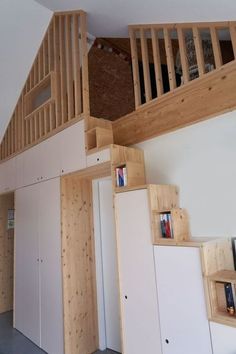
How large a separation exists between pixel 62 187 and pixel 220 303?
236 cm

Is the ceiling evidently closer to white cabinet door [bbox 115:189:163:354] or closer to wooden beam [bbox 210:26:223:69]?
wooden beam [bbox 210:26:223:69]

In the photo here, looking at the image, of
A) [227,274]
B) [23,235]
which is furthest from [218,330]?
[23,235]

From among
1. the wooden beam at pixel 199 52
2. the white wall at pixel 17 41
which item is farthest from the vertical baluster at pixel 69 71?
the wooden beam at pixel 199 52

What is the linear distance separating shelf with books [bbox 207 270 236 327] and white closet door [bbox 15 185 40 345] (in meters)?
2.75

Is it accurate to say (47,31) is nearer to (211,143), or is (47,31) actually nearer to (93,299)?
(211,143)

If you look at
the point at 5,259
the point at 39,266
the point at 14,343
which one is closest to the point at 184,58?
the point at 39,266

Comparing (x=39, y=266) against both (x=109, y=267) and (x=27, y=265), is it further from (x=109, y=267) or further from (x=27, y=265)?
(x=109, y=267)

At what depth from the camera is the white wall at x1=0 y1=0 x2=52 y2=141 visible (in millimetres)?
3576

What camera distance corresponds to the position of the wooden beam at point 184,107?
228 cm

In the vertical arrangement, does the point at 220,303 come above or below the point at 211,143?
below

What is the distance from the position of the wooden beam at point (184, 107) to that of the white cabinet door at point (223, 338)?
1.84 m

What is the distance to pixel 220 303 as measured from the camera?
1.99 metres

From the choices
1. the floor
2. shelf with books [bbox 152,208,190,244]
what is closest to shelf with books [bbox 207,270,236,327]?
shelf with books [bbox 152,208,190,244]

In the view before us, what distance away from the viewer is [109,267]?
3459 mm
